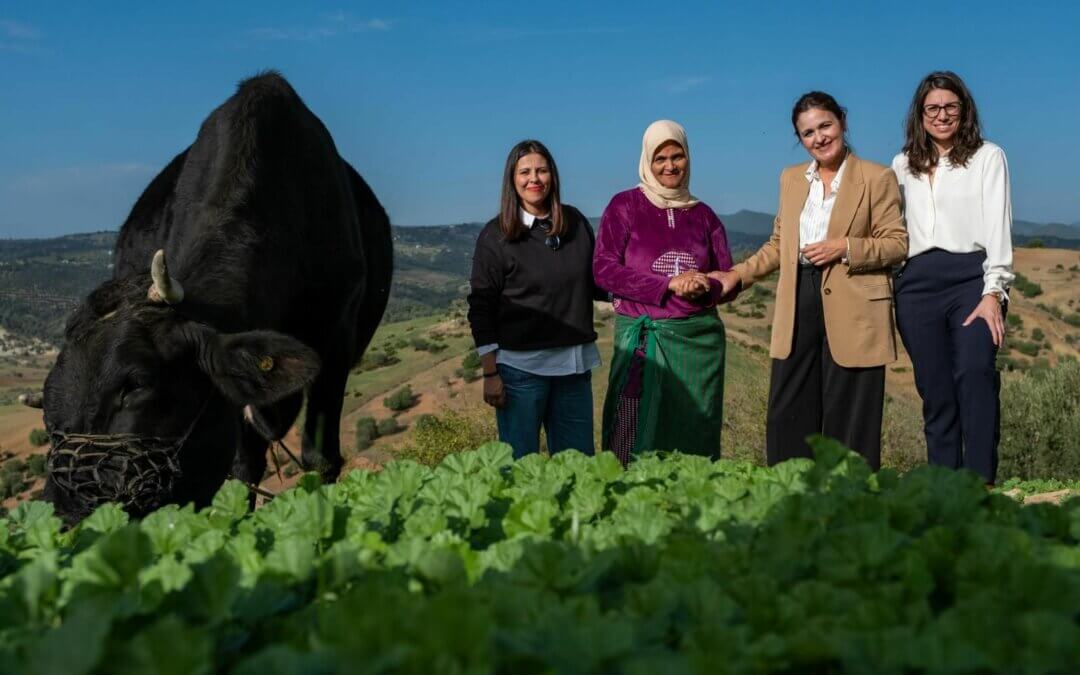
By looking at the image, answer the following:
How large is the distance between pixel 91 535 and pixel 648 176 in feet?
14.2

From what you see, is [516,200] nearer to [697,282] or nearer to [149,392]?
[697,282]

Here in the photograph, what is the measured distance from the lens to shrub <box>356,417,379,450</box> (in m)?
28.7

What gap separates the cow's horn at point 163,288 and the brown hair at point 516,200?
75.7 inches

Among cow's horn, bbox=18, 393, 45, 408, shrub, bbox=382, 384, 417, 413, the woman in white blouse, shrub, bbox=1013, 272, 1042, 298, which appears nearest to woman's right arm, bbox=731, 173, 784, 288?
the woman in white blouse

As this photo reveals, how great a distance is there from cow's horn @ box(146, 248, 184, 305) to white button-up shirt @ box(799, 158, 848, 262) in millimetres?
3507

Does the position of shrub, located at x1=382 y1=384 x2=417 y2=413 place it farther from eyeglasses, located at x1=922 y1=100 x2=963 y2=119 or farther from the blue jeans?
eyeglasses, located at x1=922 y1=100 x2=963 y2=119

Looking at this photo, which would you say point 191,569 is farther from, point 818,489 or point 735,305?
point 735,305

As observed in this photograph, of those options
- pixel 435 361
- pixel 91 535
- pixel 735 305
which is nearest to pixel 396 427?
pixel 435 361

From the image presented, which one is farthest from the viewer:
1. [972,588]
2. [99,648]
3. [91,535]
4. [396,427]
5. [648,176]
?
[396,427]

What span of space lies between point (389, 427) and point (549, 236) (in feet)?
77.7

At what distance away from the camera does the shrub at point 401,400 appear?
31.0 m

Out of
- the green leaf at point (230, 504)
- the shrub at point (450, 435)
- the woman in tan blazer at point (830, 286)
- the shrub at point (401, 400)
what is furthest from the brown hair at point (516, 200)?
the shrub at point (401, 400)

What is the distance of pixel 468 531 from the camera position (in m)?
2.41

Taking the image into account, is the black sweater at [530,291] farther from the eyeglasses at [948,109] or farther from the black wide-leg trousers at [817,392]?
the eyeglasses at [948,109]
